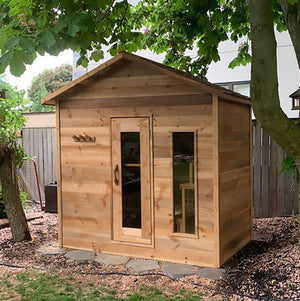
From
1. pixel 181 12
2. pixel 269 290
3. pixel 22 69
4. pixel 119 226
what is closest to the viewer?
pixel 22 69

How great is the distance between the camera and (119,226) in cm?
603

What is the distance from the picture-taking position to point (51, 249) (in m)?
6.31

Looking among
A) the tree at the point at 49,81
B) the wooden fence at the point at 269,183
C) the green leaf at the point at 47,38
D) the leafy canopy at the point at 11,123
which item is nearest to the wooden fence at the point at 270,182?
the wooden fence at the point at 269,183

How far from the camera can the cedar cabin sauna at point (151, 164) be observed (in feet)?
18.0

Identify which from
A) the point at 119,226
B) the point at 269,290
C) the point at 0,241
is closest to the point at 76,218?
the point at 119,226

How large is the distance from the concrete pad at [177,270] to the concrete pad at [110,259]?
62 centimetres

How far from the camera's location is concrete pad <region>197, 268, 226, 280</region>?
503cm

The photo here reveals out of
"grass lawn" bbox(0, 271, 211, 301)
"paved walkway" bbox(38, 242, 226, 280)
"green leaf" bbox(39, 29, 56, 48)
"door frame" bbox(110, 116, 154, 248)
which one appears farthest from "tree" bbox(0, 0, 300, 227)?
"grass lawn" bbox(0, 271, 211, 301)

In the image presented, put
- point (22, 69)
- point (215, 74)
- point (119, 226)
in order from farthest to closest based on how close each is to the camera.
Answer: point (215, 74) < point (119, 226) < point (22, 69)

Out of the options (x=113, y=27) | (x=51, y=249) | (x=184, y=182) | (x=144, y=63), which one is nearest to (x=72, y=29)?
(x=144, y=63)

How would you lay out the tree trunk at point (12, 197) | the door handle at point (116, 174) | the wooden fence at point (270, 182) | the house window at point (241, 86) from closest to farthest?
the door handle at point (116, 174)
the tree trunk at point (12, 197)
the wooden fence at point (270, 182)
the house window at point (241, 86)

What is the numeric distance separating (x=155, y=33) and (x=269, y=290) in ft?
18.6

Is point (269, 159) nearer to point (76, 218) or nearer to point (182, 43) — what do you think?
point (182, 43)

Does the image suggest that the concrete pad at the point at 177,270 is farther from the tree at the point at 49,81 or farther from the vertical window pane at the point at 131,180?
the tree at the point at 49,81
